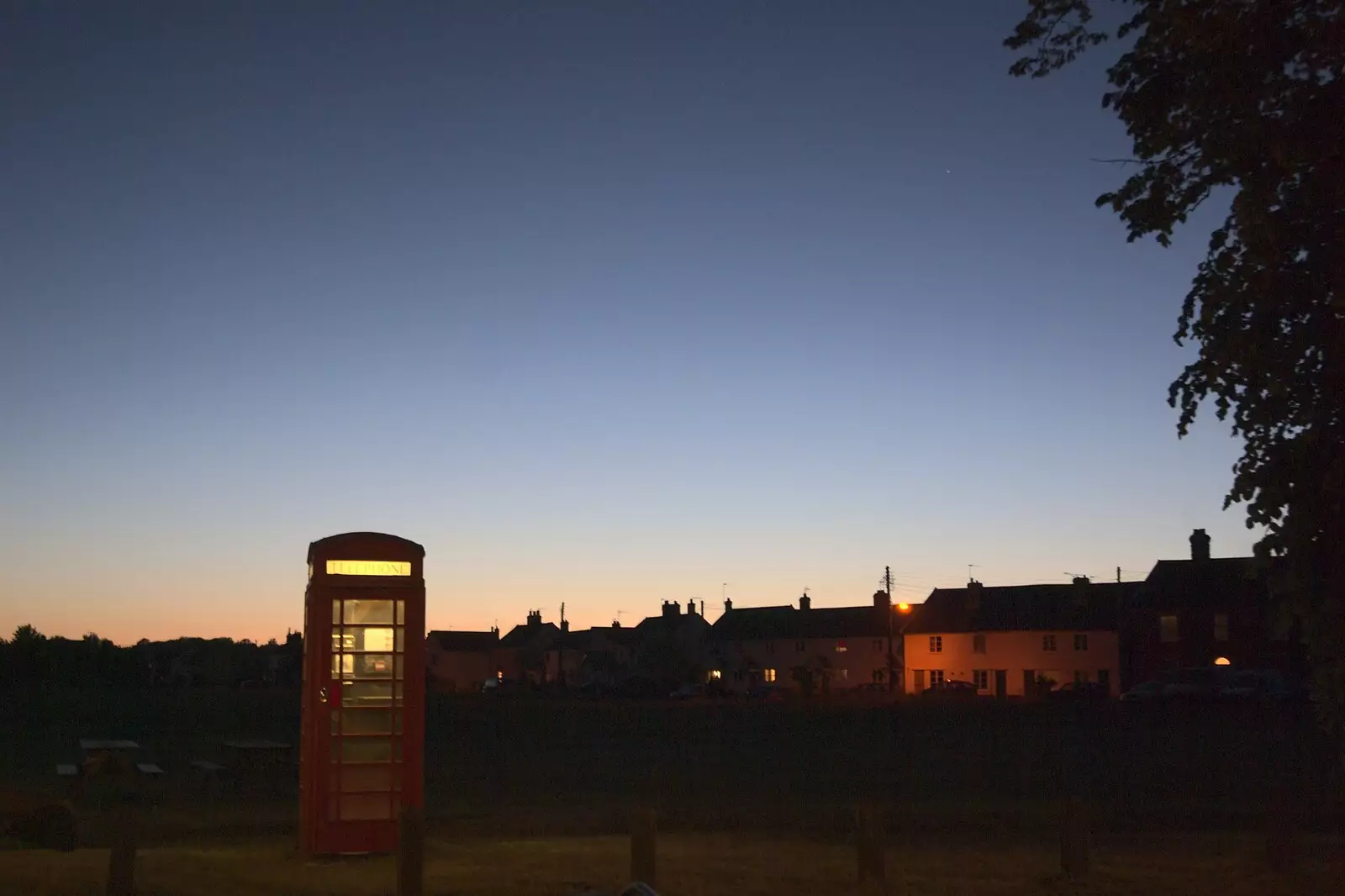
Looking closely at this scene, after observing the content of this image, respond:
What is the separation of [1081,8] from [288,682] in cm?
9801

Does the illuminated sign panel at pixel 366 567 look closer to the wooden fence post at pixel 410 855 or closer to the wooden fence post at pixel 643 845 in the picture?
the wooden fence post at pixel 410 855

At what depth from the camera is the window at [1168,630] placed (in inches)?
3022

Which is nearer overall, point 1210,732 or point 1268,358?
point 1268,358

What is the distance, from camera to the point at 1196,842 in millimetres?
16125

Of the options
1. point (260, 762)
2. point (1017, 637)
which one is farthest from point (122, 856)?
point (1017, 637)

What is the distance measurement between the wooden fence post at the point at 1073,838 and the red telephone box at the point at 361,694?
246 inches

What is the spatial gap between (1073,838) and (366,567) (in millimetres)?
7362

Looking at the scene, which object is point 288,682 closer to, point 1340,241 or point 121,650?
point 121,650

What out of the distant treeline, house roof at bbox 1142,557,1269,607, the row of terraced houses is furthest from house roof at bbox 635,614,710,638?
house roof at bbox 1142,557,1269,607

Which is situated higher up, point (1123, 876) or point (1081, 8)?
point (1081, 8)

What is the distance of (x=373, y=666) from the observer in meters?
13.8

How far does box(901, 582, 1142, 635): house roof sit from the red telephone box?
7303cm

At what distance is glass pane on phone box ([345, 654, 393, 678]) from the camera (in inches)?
540

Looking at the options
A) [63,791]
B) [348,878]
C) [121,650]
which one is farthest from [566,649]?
Answer: [348,878]
